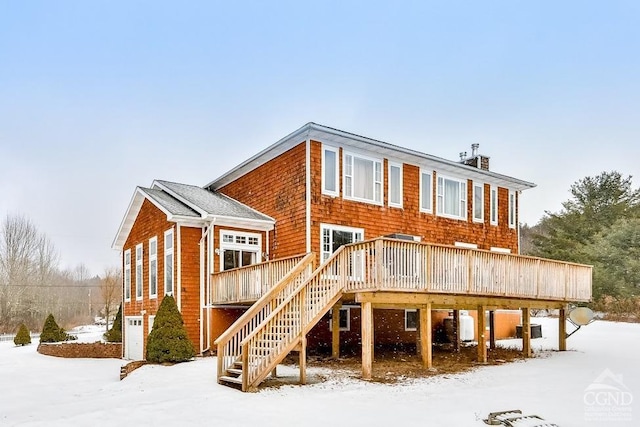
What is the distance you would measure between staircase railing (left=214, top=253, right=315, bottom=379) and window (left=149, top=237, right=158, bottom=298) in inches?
280

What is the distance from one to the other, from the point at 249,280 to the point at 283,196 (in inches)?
128

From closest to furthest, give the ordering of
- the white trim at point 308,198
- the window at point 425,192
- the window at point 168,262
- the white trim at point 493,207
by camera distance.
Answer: the white trim at point 308,198 → the window at point 168,262 → the window at point 425,192 → the white trim at point 493,207

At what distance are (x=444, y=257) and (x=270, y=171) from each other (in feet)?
24.6

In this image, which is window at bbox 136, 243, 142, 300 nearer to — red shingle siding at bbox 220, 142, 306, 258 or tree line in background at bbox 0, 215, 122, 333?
red shingle siding at bbox 220, 142, 306, 258

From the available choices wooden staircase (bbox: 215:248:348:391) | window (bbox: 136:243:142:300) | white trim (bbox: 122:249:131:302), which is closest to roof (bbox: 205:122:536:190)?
A: window (bbox: 136:243:142:300)

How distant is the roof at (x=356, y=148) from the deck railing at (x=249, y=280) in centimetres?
394

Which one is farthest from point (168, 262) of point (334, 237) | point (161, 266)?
point (334, 237)

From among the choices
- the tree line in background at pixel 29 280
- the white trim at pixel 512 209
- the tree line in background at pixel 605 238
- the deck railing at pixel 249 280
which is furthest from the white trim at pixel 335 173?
the tree line in background at pixel 29 280

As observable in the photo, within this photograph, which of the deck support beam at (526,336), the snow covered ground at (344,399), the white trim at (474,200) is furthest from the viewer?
the white trim at (474,200)

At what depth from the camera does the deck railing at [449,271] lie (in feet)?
39.7

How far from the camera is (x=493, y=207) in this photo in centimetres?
2197

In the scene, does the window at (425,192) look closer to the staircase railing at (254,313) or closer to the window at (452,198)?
the window at (452,198)

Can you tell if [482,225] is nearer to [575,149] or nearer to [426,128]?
[575,149]

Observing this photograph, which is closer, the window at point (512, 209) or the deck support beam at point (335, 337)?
the deck support beam at point (335, 337)
